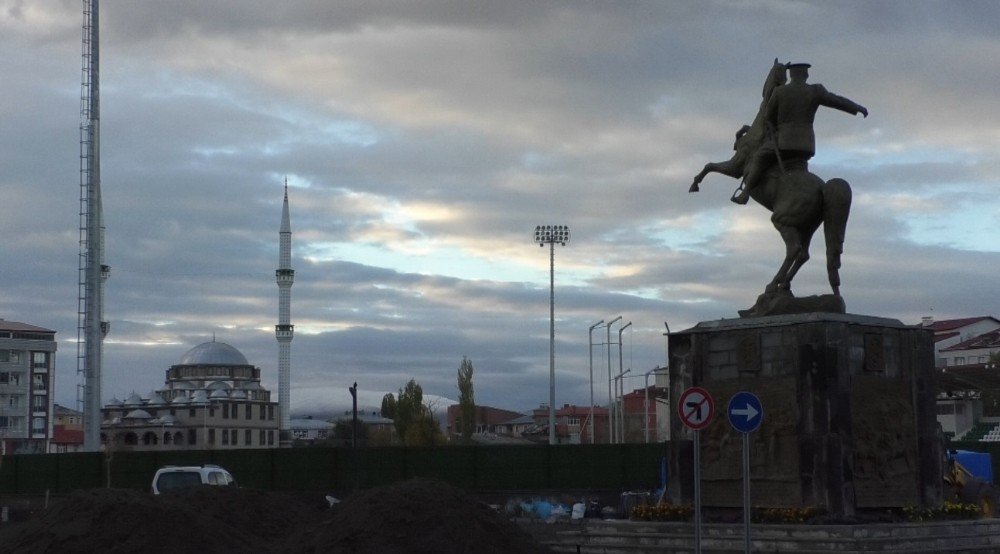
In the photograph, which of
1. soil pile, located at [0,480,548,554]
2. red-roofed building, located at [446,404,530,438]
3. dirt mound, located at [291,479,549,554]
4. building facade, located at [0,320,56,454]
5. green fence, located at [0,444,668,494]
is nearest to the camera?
dirt mound, located at [291,479,549,554]

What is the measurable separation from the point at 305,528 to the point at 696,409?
726 cm

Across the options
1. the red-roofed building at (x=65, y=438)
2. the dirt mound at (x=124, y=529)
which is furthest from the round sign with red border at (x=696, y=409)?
the red-roofed building at (x=65, y=438)

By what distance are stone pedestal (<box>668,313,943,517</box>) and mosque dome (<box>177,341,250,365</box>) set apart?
13954 centimetres

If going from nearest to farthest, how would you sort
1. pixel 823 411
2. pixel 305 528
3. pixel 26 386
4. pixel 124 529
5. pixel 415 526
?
1. pixel 415 526
2. pixel 823 411
3. pixel 124 529
4. pixel 305 528
5. pixel 26 386

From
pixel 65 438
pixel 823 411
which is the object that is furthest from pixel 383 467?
pixel 65 438

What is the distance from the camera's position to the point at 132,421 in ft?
458

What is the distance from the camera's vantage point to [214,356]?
15662 cm

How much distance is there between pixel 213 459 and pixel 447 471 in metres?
8.64

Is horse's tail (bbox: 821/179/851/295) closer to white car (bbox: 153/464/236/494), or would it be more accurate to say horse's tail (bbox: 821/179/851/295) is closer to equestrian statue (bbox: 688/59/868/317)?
equestrian statue (bbox: 688/59/868/317)

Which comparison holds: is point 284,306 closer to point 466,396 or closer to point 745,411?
point 466,396

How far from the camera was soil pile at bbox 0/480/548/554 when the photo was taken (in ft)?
61.1

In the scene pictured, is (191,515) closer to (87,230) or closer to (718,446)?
(718,446)

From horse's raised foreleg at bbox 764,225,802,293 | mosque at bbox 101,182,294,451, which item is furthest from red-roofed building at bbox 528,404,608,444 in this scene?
horse's raised foreleg at bbox 764,225,802,293

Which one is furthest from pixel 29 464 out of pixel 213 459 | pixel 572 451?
pixel 572 451
